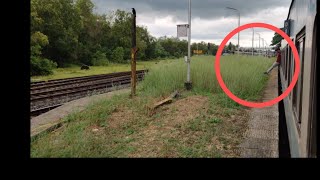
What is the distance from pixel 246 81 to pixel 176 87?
2.84 metres

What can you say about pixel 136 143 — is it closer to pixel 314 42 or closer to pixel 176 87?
pixel 314 42

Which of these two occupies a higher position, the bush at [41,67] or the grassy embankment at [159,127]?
the bush at [41,67]

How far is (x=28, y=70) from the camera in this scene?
6.21ft

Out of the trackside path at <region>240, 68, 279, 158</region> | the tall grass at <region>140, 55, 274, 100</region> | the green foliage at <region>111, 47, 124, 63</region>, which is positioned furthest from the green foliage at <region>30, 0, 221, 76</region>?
the trackside path at <region>240, 68, 279, 158</region>

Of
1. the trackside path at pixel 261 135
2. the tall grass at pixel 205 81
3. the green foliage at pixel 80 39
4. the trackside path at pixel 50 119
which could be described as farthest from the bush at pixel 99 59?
the trackside path at pixel 261 135

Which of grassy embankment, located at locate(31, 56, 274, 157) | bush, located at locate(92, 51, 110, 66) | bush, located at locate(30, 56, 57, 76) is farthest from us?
bush, located at locate(92, 51, 110, 66)

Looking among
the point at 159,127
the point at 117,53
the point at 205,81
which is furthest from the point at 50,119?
the point at 117,53

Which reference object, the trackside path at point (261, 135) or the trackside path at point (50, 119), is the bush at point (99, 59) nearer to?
the trackside path at point (50, 119)

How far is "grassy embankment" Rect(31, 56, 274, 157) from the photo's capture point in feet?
17.1

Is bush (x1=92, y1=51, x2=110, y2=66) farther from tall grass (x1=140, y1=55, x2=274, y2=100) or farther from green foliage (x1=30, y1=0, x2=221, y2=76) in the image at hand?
tall grass (x1=140, y1=55, x2=274, y2=100)

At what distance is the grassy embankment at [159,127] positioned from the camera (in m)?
5.21

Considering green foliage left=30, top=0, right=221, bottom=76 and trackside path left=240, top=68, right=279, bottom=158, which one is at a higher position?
green foliage left=30, top=0, right=221, bottom=76

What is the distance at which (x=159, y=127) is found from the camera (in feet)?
22.4

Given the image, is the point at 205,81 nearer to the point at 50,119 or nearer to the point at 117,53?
the point at 50,119
